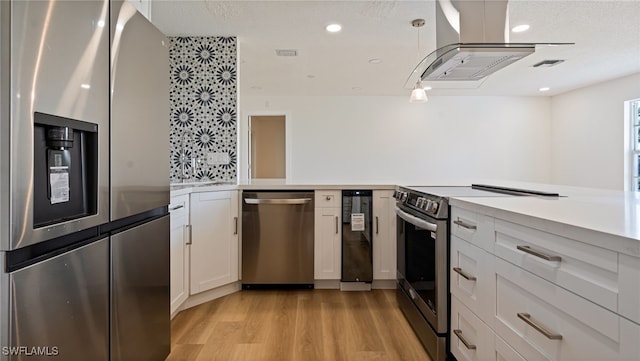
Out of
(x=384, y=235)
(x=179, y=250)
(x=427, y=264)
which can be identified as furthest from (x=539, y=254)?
(x=179, y=250)

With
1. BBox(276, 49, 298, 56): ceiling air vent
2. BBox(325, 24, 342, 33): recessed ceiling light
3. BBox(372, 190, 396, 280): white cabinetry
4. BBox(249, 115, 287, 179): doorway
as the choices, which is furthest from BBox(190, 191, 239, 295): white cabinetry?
BBox(249, 115, 287, 179): doorway

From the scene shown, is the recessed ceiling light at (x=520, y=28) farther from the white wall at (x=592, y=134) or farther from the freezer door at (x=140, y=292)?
the freezer door at (x=140, y=292)

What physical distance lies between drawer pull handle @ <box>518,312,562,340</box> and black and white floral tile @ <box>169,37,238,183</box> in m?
2.73

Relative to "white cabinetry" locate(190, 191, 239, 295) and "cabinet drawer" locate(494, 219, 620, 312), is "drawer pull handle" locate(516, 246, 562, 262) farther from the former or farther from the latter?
"white cabinetry" locate(190, 191, 239, 295)

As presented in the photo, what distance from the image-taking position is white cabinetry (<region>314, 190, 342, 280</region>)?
9.70 feet

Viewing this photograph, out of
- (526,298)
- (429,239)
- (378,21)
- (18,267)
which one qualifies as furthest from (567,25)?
(18,267)

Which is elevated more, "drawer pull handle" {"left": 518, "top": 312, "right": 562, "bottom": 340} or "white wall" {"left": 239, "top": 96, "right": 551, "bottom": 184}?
"white wall" {"left": 239, "top": 96, "right": 551, "bottom": 184}

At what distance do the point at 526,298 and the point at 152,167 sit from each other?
4.89 ft

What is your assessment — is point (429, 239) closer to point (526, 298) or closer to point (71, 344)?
point (526, 298)

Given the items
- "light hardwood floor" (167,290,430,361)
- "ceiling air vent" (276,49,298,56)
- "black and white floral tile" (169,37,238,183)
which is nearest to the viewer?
"light hardwood floor" (167,290,430,361)

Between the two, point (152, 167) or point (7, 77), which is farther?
point (152, 167)

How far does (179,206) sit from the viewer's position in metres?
2.27

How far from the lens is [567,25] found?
3205mm

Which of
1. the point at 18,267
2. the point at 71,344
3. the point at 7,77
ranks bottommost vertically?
the point at 71,344
